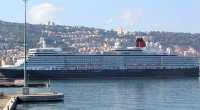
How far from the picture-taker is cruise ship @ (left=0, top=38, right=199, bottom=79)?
11425 cm

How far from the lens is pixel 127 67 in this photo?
120 m

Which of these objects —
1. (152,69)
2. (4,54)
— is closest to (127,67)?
(152,69)

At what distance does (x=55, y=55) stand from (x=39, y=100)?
6246 centimetres

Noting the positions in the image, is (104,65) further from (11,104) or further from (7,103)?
(11,104)

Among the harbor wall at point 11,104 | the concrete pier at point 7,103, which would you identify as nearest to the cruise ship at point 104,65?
the concrete pier at point 7,103

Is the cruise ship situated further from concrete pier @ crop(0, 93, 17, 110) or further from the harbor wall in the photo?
the harbor wall

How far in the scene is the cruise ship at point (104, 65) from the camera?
114250 mm

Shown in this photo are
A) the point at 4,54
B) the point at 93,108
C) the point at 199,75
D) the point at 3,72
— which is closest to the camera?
the point at 93,108

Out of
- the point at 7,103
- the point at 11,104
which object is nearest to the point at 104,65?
the point at 7,103

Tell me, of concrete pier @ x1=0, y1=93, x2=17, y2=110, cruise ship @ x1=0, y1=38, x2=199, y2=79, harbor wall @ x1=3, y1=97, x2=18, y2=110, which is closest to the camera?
harbor wall @ x1=3, y1=97, x2=18, y2=110

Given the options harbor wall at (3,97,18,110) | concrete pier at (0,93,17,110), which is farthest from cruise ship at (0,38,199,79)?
harbor wall at (3,97,18,110)

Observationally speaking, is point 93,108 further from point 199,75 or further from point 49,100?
point 199,75

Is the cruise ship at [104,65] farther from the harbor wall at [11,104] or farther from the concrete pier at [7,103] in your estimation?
the harbor wall at [11,104]

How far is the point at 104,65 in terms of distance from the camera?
11881 cm
